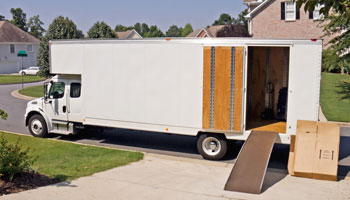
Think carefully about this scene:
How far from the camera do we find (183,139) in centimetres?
1539

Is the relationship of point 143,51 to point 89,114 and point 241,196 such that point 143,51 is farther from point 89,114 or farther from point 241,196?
point 241,196

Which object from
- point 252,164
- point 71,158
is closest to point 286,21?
point 252,164

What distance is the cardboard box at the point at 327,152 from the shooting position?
10.0m

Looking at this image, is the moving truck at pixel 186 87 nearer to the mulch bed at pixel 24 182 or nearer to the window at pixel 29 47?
the mulch bed at pixel 24 182

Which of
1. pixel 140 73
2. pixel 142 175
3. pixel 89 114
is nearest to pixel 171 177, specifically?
pixel 142 175

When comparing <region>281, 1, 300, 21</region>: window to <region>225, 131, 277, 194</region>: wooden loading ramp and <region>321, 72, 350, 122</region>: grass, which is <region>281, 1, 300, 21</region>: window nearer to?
<region>321, 72, 350, 122</region>: grass

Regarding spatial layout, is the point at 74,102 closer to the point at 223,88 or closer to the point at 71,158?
the point at 71,158

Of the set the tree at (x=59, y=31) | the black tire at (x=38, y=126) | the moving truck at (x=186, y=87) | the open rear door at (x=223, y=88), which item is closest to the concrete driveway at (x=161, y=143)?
the black tire at (x=38, y=126)

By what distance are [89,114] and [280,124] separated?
237 inches

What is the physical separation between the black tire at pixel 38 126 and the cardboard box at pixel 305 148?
8.90 meters

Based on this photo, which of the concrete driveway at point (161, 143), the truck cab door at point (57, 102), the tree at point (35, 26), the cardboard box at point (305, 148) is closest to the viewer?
the cardboard box at point (305, 148)

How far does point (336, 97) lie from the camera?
2527cm

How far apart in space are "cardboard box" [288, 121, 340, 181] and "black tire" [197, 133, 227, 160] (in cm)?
217

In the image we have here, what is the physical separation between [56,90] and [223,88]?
249 inches
